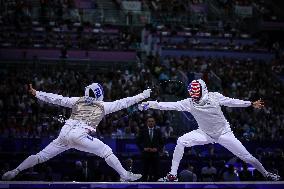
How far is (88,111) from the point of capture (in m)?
8.88

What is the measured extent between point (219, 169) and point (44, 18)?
1558cm

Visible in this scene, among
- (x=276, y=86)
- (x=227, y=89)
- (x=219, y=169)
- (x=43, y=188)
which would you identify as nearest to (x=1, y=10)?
(x=227, y=89)

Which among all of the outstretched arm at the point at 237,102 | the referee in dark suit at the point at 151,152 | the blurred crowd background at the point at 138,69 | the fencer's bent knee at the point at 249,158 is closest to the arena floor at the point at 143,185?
the fencer's bent knee at the point at 249,158

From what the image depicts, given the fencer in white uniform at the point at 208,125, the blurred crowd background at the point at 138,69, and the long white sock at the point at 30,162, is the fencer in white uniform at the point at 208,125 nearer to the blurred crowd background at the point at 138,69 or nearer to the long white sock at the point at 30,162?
the blurred crowd background at the point at 138,69

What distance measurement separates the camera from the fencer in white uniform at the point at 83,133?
27.9 ft

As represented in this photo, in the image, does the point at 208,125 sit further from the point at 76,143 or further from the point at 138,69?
the point at 138,69

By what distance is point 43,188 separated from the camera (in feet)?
24.6

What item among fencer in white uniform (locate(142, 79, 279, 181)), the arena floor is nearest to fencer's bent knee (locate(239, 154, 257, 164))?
fencer in white uniform (locate(142, 79, 279, 181))

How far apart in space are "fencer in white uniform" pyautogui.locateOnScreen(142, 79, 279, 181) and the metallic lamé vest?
887mm

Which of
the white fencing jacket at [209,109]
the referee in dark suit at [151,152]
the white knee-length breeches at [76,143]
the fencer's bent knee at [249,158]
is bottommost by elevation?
the referee in dark suit at [151,152]

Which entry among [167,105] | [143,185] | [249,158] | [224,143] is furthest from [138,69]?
[143,185]

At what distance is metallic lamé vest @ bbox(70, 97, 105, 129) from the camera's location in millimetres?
8826

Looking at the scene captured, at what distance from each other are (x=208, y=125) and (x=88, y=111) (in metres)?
2.25

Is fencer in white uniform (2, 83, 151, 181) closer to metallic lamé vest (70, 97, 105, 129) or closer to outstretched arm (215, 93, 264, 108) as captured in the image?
metallic lamé vest (70, 97, 105, 129)
